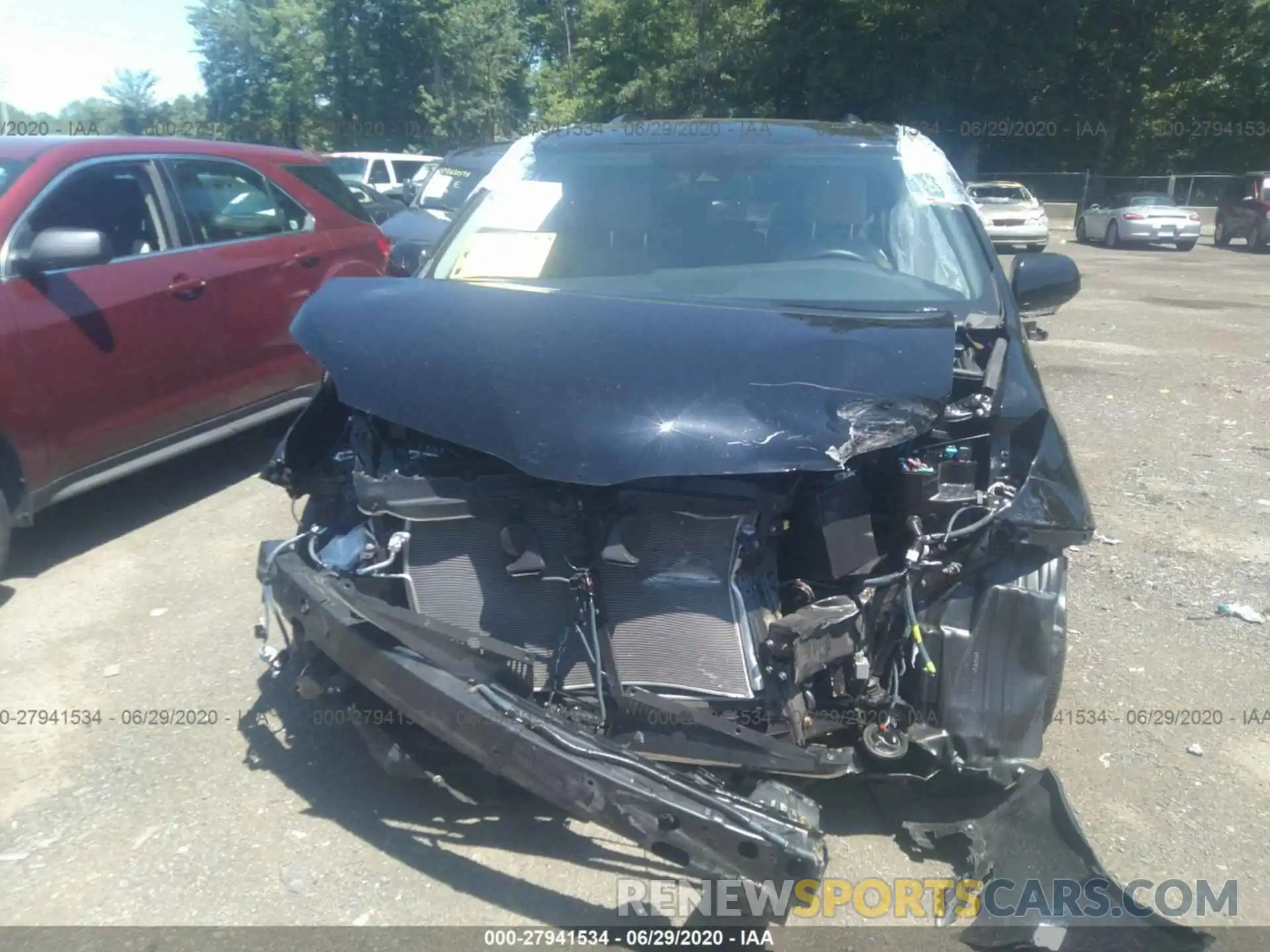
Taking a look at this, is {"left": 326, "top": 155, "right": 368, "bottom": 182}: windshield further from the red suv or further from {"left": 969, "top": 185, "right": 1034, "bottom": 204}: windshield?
the red suv

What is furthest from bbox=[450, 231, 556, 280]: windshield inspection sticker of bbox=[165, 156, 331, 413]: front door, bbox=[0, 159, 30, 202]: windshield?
bbox=[0, 159, 30, 202]: windshield

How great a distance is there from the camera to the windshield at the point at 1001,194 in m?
22.9

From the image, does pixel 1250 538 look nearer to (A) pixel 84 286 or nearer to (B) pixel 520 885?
(B) pixel 520 885

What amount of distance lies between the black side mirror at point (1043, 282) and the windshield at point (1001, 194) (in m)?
20.1

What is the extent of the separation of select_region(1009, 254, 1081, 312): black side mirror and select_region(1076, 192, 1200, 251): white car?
2299 cm

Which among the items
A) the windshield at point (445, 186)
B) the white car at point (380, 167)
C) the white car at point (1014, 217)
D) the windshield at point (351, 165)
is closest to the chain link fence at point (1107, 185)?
the white car at point (1014, 217)

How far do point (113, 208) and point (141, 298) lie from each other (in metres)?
0.53

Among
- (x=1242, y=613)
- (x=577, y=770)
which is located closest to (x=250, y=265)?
(x=577, y=770)

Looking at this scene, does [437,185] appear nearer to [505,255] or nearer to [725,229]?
[505,255]

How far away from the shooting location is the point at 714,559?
270 centimetres

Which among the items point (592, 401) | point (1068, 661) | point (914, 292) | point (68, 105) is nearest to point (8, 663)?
point (592, 401)

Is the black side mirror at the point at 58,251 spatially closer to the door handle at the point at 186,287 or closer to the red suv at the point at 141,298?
the red suv at the point at 141,298

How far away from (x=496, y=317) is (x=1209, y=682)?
3.01m

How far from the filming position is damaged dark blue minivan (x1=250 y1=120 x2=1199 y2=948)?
258 cm
